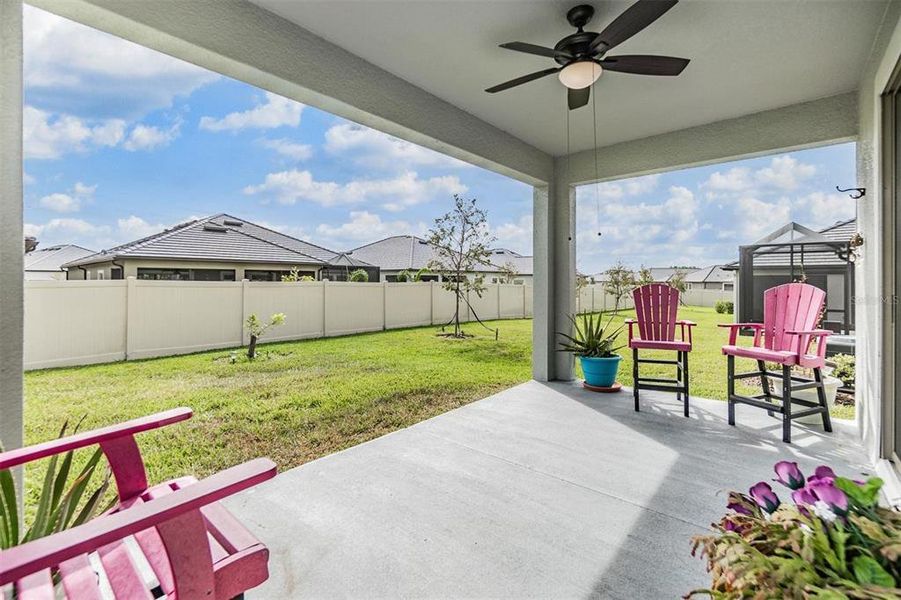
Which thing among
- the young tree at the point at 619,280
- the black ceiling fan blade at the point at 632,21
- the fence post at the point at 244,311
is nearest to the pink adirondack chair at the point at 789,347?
the black ceiling fan blade at the point at 632,21

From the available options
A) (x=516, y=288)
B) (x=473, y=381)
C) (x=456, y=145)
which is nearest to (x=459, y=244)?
(x=516, y=288)

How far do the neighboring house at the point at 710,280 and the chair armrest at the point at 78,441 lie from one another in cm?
656

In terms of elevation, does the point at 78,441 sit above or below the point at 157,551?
above

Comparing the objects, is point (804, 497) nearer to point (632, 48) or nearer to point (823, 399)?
point (632, 48)

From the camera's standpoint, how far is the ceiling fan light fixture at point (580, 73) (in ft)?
7.16

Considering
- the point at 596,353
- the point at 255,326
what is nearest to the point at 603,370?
the point at 596,353

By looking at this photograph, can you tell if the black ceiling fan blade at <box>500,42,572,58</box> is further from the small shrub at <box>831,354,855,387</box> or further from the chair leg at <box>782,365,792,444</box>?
the small shrub at <box>831,354,855,387</box>

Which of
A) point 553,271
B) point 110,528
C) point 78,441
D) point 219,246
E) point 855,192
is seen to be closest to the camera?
point 110,528

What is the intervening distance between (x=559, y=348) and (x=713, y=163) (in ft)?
7.71

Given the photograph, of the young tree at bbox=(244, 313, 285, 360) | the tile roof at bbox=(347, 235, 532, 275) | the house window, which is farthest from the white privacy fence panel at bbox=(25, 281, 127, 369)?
the tile roof at bbox=(347, 235, 532, 275)

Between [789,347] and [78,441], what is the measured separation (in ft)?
13.7

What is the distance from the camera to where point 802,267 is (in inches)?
182

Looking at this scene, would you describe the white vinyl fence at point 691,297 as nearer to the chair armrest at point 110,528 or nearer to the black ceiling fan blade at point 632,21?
the black ceiling fan blade at point 632,21

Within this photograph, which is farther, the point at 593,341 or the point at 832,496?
the point at 593,341
